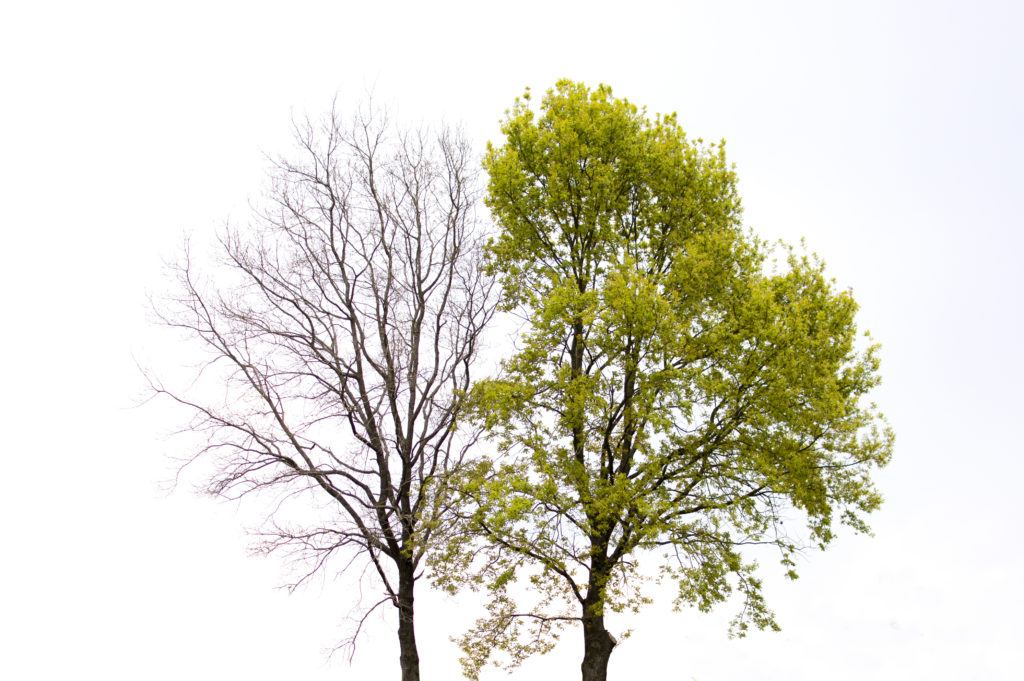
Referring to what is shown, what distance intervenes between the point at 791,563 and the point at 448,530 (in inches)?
285

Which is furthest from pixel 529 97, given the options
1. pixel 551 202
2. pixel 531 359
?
pixel 531 359

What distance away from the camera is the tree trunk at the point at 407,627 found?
17172 millimetres

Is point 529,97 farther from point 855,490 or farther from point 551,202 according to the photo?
point 855,490

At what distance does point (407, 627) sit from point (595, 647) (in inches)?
179

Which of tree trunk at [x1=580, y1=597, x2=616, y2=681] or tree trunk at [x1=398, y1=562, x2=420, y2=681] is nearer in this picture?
tree trunk at [x1=580, y1=597, x2=616, y2=681]

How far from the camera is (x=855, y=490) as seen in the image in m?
16.1

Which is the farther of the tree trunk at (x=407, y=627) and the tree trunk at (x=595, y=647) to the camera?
the tree trunk at (x=407, y=627)

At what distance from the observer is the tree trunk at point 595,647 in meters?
15.4

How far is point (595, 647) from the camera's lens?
15469 millimetres

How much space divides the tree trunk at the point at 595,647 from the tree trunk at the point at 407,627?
13.4ft

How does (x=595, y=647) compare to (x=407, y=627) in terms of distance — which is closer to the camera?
(x=595, y=647)

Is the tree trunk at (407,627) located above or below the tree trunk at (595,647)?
above

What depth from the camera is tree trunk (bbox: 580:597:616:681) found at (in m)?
15.4

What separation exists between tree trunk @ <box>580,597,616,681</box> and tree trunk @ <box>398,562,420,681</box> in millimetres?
4094
